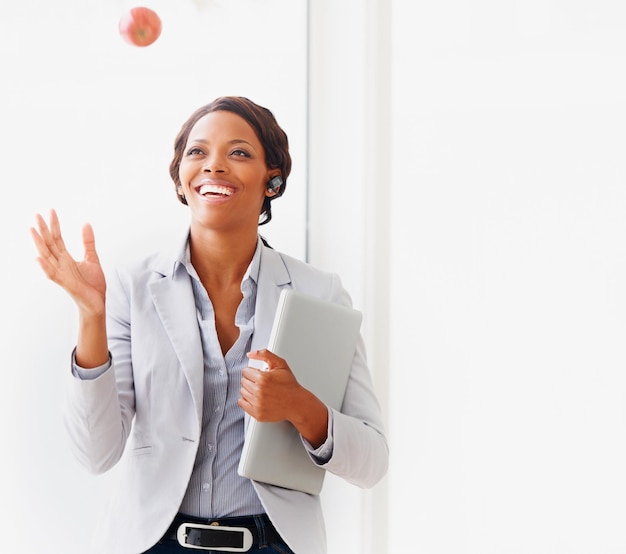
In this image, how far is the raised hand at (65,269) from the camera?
122 cm

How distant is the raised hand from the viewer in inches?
47.9

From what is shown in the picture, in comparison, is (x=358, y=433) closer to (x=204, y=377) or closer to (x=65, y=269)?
(x=204, y=377)

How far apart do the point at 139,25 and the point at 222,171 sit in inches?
15.0

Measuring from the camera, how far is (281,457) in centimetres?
136

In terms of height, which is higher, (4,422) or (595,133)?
(595,133)

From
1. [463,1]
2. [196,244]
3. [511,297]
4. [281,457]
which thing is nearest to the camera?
[281,457]

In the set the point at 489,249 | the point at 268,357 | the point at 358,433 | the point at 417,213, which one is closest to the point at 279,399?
the point at 268,357

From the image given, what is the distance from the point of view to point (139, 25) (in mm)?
1548

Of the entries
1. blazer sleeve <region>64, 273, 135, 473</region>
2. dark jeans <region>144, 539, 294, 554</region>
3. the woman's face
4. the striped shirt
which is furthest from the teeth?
dark jeans <region>144, 539, 294, 554</region>

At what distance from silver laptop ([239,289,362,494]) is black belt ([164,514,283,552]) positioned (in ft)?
0.26

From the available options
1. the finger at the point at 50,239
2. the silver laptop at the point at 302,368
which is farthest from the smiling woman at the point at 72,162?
the silver laptop at the point at 302,368

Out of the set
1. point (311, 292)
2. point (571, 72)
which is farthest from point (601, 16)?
point (311, 292)

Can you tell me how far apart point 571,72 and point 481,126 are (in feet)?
0.84

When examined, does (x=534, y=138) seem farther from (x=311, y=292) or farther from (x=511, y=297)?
(x=311, y=292)
